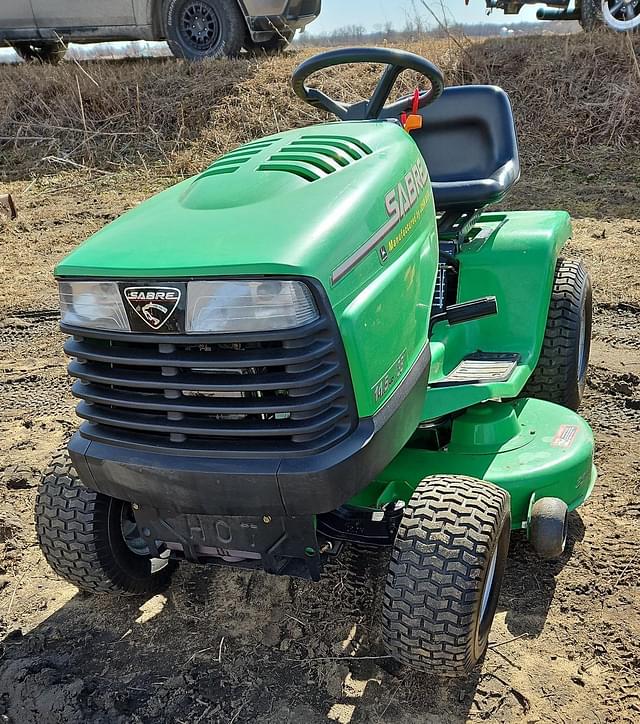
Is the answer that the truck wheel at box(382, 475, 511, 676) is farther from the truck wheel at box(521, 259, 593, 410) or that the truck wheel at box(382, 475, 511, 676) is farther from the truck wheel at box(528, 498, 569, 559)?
the truck wheel at box(521, 259, 593, 410)

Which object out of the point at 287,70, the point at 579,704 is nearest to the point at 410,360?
the point at 579,704

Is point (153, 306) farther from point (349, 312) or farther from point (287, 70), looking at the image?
point (287, 70)

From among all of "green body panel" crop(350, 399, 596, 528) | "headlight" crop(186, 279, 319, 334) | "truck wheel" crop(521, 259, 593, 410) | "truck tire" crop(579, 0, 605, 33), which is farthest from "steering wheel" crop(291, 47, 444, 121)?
"truck tire" crop(579, 0, 605, 33)

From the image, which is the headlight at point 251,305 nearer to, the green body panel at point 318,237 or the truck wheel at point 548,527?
the green body panel at point 318,237

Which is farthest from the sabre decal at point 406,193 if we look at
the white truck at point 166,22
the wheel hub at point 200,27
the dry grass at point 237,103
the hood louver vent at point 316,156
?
the wheel hub at point 200,27

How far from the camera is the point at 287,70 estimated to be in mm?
9094

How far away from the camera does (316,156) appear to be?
2.12 meters

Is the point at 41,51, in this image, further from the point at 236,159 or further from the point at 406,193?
the point at 406,193

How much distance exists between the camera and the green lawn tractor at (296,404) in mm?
1692

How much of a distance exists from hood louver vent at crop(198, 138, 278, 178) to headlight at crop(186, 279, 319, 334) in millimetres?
617

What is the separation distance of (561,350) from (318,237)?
1.76m

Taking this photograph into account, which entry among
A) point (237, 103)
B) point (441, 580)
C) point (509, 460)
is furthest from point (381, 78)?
point (237, 103)

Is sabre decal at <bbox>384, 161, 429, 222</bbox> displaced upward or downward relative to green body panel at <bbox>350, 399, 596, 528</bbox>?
upward

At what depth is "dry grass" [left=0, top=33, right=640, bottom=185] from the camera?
809cm
